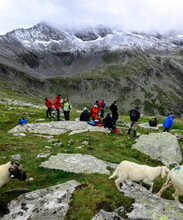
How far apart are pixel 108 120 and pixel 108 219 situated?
18.0 metres

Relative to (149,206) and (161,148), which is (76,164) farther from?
(161,148)

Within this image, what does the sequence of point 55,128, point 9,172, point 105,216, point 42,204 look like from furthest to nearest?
point 55,128 < point 9,172 < point 42,204 < point 105,216

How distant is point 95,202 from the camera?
722 centimetres

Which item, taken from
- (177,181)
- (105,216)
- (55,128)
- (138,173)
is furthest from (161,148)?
(55,128)

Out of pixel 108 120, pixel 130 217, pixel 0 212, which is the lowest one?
pixel 0 212

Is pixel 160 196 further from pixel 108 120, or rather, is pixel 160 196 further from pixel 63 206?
pixel 108 120

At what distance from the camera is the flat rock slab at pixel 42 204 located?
6730 millimetres

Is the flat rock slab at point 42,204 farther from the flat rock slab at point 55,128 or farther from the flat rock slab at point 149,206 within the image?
the flat rock slab at point 55,128

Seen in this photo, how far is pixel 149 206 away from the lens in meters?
7.41

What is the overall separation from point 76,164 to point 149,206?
499 cm

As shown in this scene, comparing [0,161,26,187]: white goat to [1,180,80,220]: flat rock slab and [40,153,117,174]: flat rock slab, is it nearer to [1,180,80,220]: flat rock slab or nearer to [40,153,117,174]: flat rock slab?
[1,180,80,220]: flat rock slab

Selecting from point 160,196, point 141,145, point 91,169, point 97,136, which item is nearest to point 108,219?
point 160,196

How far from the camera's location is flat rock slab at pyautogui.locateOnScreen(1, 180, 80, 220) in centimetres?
673

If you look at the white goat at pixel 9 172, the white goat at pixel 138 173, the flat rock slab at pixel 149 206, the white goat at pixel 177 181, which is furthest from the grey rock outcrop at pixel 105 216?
the white goat at pixel 9 172
